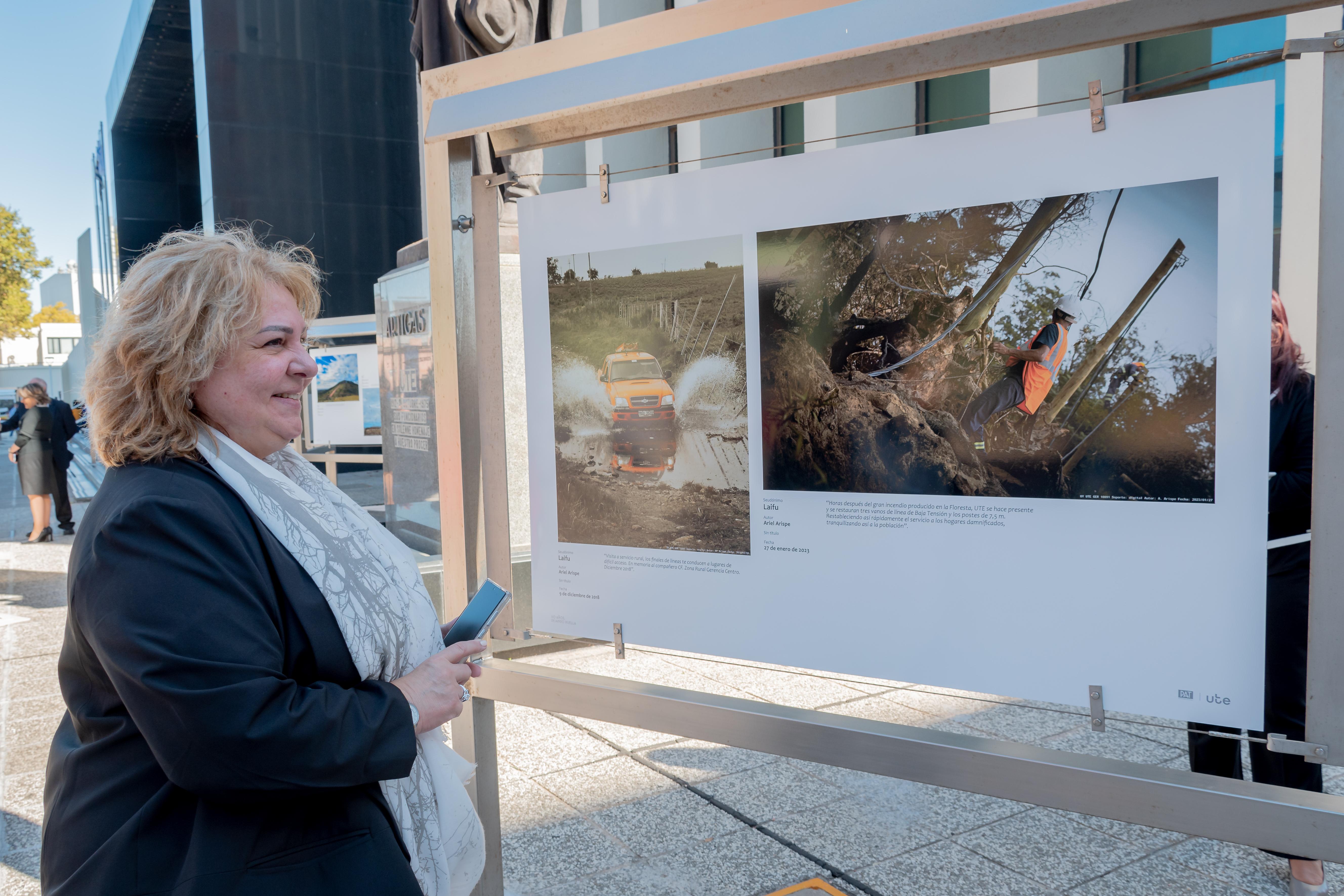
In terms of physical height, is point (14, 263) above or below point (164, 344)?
above

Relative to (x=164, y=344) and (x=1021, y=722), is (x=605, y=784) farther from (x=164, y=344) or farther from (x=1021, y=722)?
(x=164, y=344)

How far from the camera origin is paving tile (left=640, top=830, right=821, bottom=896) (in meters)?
3.05

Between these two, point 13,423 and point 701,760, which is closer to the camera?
point 701,760

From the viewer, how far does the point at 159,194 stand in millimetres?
29750

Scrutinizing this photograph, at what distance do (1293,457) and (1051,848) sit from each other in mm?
1580

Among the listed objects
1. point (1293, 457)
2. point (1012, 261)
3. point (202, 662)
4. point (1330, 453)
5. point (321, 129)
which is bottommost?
point (202, 662)

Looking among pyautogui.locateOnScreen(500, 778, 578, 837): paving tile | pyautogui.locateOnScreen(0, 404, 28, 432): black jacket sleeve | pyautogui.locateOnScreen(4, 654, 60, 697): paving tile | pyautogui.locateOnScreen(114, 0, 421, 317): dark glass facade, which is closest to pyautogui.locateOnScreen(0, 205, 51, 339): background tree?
pyautogui.locateOnScreen(114, 0, 421, 317): dark glass facade

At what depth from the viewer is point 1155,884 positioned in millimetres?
3021

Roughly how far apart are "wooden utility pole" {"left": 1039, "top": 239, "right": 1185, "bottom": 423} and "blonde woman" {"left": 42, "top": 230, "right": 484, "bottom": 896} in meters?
1.18

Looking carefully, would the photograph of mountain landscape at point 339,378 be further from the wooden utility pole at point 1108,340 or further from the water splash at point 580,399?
the wooden utility pole at point 1108,340

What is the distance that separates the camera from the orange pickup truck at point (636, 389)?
2.20 meters

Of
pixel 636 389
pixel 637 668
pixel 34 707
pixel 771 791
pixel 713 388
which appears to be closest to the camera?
pixel 713 388

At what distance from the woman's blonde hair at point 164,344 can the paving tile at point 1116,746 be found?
378 centimetres

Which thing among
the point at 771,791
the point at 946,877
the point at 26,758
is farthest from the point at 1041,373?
the point at 26,758
